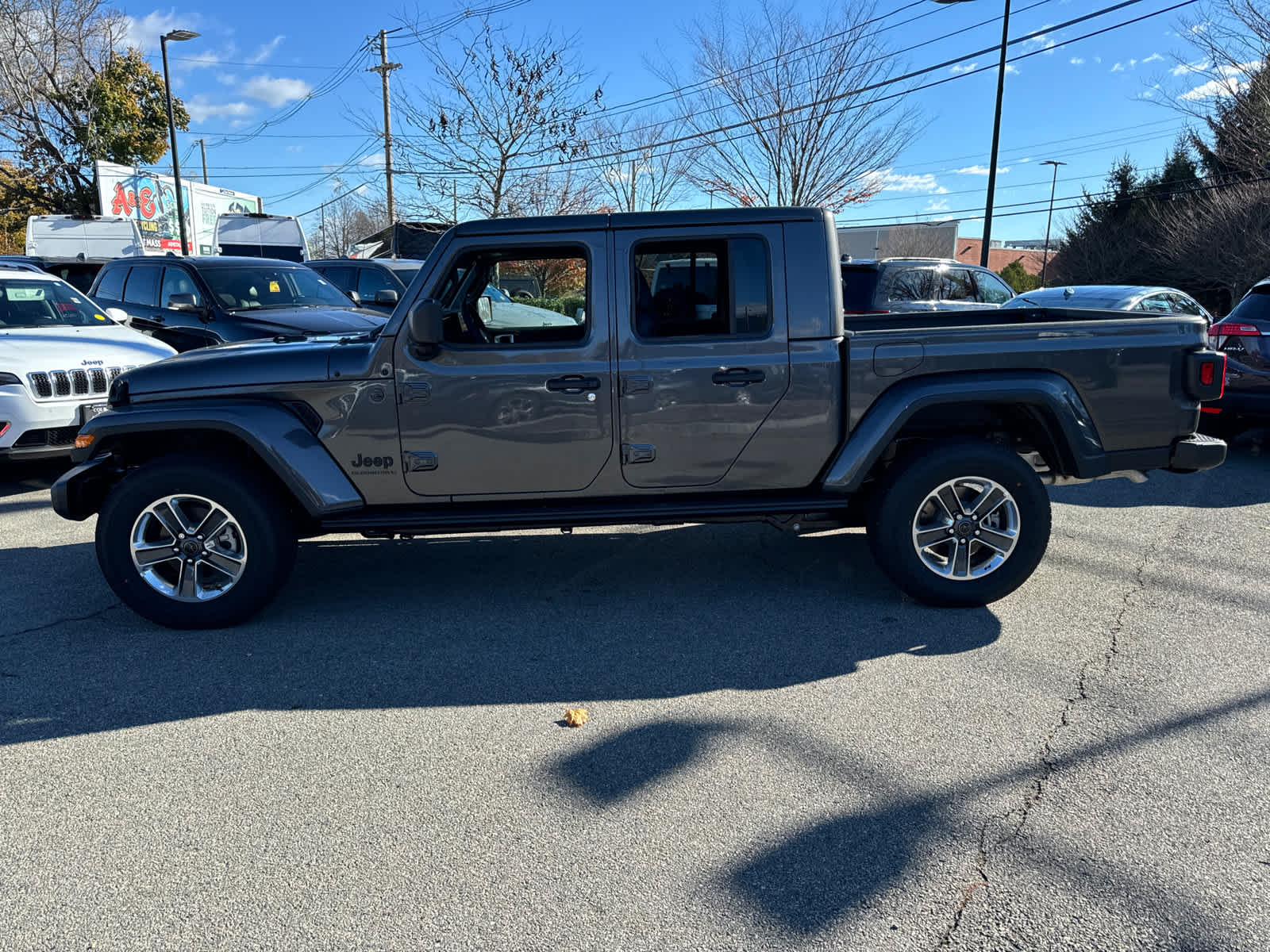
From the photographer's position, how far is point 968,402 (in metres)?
4.50

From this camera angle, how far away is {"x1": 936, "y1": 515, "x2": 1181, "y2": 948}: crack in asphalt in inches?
99.0

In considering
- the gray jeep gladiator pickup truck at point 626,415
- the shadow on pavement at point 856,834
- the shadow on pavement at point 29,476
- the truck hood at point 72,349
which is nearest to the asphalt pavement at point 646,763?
the shadow on pavement at point 856,834

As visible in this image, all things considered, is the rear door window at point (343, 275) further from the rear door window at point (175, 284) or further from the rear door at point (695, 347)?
the rear door at point (695, 347)

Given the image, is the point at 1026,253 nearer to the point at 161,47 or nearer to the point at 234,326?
the point at 161,47

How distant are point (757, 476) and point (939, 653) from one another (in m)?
1.20

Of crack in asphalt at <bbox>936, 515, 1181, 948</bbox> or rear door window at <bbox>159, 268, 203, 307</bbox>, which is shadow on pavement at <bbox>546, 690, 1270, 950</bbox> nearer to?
crack in asphalt at <bbox>936, 515, 1181, 948</bbox>

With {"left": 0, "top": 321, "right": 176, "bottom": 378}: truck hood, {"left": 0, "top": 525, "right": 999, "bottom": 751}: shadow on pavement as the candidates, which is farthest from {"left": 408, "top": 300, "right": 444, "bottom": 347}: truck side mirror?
{"left": 0, "top": 321, "right": 176, "bottom": 378}: truck hood

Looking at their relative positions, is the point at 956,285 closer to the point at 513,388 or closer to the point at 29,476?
the point at 513,388

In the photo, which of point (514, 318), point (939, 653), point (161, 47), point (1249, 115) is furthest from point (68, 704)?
point (161, 47)

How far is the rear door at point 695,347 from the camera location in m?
4.43

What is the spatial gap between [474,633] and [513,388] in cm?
121

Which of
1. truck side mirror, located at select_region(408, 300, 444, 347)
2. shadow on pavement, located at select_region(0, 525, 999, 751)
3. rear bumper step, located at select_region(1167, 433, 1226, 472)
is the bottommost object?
shadow on pavement, located at select_region(0, 525, 999, 751)

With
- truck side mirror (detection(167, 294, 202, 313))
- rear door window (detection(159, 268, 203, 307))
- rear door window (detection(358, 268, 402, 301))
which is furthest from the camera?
rear door window (detection(358, 268, 402, 301))

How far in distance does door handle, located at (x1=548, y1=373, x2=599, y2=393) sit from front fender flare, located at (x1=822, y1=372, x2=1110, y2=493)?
1.27 m
